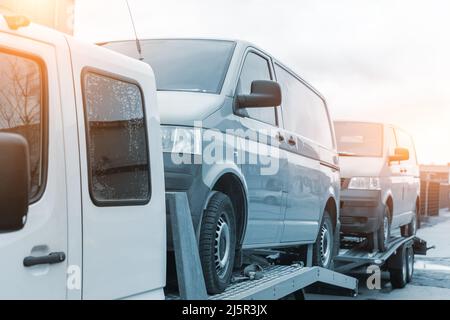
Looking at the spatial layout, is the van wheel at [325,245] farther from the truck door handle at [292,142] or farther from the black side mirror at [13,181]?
the black side mirror at [13,181]

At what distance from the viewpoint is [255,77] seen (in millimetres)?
5496

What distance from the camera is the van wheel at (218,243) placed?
13.5 feet

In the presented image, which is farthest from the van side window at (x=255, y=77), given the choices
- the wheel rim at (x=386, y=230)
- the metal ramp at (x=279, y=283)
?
the wheel rim at (x=386, y=230)

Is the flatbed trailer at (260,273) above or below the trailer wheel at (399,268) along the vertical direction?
above

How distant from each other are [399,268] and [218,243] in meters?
6.76

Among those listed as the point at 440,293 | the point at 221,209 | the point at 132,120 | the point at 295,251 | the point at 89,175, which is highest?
the point at 132,120

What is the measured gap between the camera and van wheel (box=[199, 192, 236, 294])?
13.5 ft

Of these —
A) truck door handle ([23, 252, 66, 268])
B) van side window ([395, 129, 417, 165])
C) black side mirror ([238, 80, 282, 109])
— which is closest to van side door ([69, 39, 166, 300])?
truck door handle ([23, 252, 66, 268])

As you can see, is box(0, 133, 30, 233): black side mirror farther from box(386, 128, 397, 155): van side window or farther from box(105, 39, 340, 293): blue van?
box(386, 128, 397, 155): van side window

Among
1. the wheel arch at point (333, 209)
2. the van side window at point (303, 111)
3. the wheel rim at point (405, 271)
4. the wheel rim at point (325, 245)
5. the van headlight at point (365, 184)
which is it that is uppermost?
the van side window at point (303, 111)
